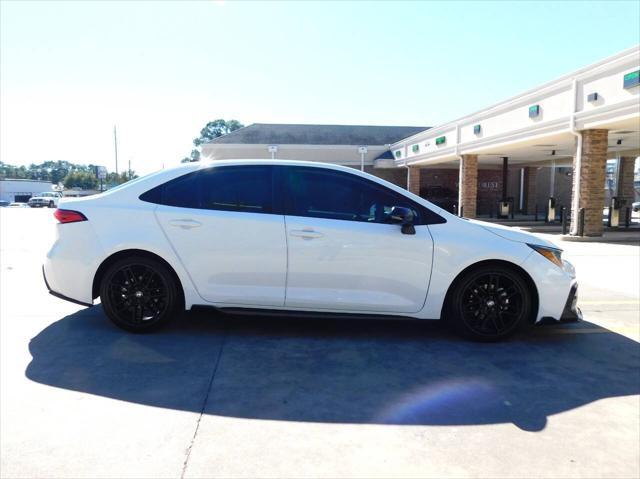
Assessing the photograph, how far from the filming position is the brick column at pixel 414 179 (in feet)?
101

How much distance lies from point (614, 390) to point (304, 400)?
2243 millimetres

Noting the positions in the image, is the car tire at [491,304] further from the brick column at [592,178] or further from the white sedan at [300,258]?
the brick column at [592,178]

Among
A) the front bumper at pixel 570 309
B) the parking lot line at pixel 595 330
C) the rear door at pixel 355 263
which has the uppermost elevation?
the rear door at pixel 355 263

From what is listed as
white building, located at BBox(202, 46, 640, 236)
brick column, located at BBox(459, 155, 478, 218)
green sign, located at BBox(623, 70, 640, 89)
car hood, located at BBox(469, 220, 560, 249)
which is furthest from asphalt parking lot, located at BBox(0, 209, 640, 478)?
brick column, located at BBox(459, 155, 478, 218)

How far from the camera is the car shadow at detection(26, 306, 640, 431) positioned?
3115 millimetres

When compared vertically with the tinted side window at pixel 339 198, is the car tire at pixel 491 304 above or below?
below

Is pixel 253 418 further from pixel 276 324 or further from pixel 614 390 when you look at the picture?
pixel 614 390

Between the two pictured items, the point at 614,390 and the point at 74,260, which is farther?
the point at 74,260

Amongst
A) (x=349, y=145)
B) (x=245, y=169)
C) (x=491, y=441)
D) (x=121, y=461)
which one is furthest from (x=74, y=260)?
(x=349, y=145)

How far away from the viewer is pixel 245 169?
454 centimetres

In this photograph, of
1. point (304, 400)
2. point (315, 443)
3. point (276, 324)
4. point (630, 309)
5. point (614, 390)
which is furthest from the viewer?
point (630, 309)

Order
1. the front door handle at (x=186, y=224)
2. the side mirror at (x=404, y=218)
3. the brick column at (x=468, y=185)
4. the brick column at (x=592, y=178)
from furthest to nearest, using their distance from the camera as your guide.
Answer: the brick column at (x=468, y=185) < the brick column at (x=592, y=178) < the front door handle at (x=186, y=224) < the side mirror at (x=404, y=218)

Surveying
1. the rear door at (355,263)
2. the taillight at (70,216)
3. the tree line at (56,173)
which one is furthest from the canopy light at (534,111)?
the tree line at (56,173)

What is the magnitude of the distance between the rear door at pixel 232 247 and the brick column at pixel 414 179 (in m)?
27.4
